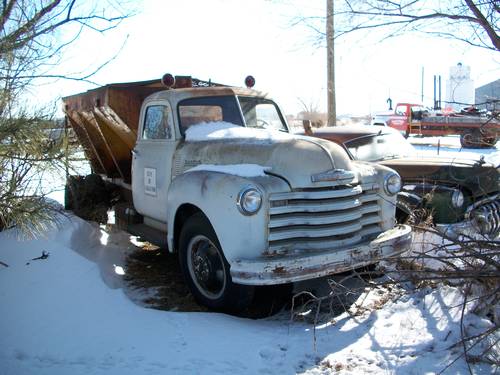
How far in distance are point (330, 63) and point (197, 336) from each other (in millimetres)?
7685

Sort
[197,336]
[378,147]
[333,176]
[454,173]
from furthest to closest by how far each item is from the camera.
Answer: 1. [378,147]
2. [454,173]
3. [333,176]
4. [197,336]

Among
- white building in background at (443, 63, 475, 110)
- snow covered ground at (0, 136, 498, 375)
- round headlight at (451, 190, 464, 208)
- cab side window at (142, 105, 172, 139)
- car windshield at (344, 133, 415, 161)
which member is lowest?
snow covered ground at (0, 136, 498, 375)

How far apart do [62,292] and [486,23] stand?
13.6 ft

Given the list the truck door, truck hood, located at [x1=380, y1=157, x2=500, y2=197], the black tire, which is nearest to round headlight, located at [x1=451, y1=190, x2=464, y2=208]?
truck hood, located at [x1=380, y1=157, x2=500, y2=197]

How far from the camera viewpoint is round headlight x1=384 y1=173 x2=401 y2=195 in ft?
15.2

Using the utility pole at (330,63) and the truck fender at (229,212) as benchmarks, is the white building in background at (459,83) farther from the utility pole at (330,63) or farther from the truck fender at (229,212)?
the truck fender at (229,212)

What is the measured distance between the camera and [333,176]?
13.6ft

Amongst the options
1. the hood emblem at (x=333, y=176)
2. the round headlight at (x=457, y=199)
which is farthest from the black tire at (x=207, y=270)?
the round headlight at (x=457, y=199)

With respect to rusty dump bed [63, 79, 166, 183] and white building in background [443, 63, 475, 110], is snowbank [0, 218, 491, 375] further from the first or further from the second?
rusty dump bed [63, 79, 166, 183]

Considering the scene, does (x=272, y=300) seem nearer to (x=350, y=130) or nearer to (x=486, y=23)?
(x=486, y=23)

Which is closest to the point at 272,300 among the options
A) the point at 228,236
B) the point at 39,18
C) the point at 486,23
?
the point at 228,236

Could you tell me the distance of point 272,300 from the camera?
4.74 meters

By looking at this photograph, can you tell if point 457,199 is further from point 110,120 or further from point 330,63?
point 330,63

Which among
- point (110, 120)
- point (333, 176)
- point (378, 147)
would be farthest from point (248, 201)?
point (378, 147)
